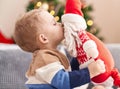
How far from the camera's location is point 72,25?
117cm

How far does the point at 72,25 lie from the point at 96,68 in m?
0.19

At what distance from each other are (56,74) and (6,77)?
0.61 meters

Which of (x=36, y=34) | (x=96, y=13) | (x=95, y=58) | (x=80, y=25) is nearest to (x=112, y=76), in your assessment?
(x=95, y=58)

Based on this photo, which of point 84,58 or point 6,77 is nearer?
point 84,58

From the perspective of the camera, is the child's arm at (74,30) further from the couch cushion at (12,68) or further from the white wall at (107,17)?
the white wall at (107,17)

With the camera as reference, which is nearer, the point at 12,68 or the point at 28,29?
the point at 28,29

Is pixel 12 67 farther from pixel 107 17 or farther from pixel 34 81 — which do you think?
pixel 107 17

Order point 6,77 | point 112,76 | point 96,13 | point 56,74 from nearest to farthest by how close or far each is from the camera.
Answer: point 56,74 < point 112,76 < point 6,77 < point 96,13

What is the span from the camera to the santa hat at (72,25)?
1.16 metres

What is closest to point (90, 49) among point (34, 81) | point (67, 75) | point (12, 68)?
point (67, 75)

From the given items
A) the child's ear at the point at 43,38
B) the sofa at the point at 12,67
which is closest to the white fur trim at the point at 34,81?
the child's ear at the point at 43,38

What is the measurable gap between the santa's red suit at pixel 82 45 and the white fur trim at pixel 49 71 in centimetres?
9

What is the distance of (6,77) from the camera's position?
1.63 m

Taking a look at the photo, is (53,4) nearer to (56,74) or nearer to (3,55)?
(3,55)
